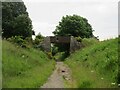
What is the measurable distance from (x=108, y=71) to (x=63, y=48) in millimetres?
43873

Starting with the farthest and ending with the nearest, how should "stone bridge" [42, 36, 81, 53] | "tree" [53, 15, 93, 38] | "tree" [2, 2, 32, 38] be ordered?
"tree" [53, 15, 93, 38], "stone bridge" [42, 36, 81, 53], "tree" [2, 2, 32, 38]

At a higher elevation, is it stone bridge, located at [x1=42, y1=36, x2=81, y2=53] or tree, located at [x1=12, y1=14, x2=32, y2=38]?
tree, located at [x1=12, y1=14, x2=32, y2=38]

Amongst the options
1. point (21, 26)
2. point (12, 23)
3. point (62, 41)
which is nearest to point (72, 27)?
point (62, 41)

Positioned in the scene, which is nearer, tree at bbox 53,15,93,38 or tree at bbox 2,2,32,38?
tree at bbox 2,2,32,38

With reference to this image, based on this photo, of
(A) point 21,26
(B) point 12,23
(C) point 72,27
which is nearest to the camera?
(B) point 12,23

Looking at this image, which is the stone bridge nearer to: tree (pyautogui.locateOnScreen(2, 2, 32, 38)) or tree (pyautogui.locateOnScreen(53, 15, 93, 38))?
tree (pyautogui.locateOnScreen(2, 2, 32, 38))

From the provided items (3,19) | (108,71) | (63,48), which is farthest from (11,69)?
(63,48)

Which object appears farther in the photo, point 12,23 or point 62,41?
point 62,41

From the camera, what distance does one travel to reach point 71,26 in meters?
79.6

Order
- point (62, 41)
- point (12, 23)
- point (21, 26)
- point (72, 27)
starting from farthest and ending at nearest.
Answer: point (72, 27), point (62, 41), point (21, 26), point (12, 23)

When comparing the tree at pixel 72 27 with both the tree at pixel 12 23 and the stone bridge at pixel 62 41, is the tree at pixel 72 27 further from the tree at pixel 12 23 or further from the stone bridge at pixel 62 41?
the tree at pixel 12 23

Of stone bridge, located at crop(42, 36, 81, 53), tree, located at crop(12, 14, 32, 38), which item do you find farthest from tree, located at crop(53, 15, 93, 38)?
tree, located at crop(12, 14, 32, 38)

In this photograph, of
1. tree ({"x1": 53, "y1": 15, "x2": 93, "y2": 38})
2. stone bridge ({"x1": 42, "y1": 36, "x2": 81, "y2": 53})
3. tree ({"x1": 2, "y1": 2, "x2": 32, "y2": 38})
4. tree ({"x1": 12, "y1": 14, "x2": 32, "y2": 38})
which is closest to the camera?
tree ({"x1": 2, "y1": 2, "x2": 32, "y2": 38})

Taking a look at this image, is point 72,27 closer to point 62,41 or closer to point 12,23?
point 62,41
